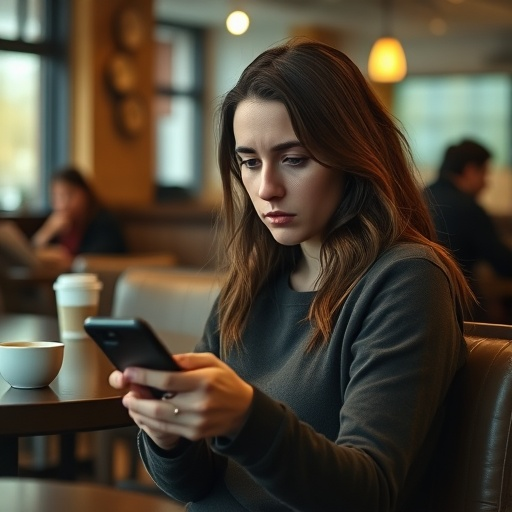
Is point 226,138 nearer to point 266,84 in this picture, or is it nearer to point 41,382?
point 266,84

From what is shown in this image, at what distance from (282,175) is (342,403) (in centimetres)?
28

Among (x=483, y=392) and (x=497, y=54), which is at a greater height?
(x=497, y=54)

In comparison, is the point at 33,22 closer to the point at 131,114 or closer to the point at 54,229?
the point at 131,114

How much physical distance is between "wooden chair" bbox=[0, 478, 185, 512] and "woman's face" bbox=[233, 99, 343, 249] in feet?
1.37

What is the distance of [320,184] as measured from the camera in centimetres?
128

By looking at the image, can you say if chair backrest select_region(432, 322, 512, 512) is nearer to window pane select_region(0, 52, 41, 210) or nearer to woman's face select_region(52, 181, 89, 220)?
woman's face select_region(52, 181, 89, 220)

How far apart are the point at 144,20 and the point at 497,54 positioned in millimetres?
5105

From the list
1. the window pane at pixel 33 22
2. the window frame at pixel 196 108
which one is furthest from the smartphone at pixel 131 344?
the window frame at pixel 196 108

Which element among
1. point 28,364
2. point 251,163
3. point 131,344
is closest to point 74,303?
point 28,364

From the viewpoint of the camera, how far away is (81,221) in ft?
20.9

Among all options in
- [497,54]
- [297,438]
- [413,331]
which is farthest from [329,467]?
[497,54]

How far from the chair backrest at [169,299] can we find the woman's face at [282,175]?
1211 mm

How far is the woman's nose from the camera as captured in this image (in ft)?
4.14

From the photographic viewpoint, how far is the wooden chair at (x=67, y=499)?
0.93 meters
